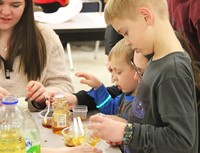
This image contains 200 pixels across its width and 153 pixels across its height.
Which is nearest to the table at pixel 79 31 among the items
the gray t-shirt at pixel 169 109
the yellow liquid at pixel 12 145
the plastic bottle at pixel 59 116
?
the plastic bottle at pixel 59 116

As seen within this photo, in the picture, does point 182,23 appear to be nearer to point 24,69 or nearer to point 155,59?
point 155,59

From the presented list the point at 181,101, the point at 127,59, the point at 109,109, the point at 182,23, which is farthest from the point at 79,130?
the point at 182,23

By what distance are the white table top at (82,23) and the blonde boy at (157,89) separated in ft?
7.54

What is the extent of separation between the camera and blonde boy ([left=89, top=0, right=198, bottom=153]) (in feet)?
3.60

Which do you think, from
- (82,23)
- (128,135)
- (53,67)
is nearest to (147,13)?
(128,135)

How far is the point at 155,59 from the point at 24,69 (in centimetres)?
101

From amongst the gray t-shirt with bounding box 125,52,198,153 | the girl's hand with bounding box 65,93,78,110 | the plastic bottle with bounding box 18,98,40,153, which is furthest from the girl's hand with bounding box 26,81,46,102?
the gray t-shirt with bounding box 125,52,198,153

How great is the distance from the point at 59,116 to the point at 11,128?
41 cm

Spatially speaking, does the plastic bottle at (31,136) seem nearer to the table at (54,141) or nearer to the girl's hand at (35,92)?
the table at (54,141)

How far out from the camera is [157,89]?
44.6 inches

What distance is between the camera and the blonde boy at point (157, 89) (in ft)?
3.60

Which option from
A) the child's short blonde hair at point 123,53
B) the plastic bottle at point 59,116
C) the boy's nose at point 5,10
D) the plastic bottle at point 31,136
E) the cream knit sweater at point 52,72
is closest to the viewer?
the plastic bottle at point 31,136

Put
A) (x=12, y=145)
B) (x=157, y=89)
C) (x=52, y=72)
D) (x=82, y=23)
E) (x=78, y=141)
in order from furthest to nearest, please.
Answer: (x=82, y=23) → (x=52, y=72) → (x=78, y=141) → (x=157, y=89) → (x=12, y=145)

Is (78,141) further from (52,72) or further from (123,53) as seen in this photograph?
(52,72)
